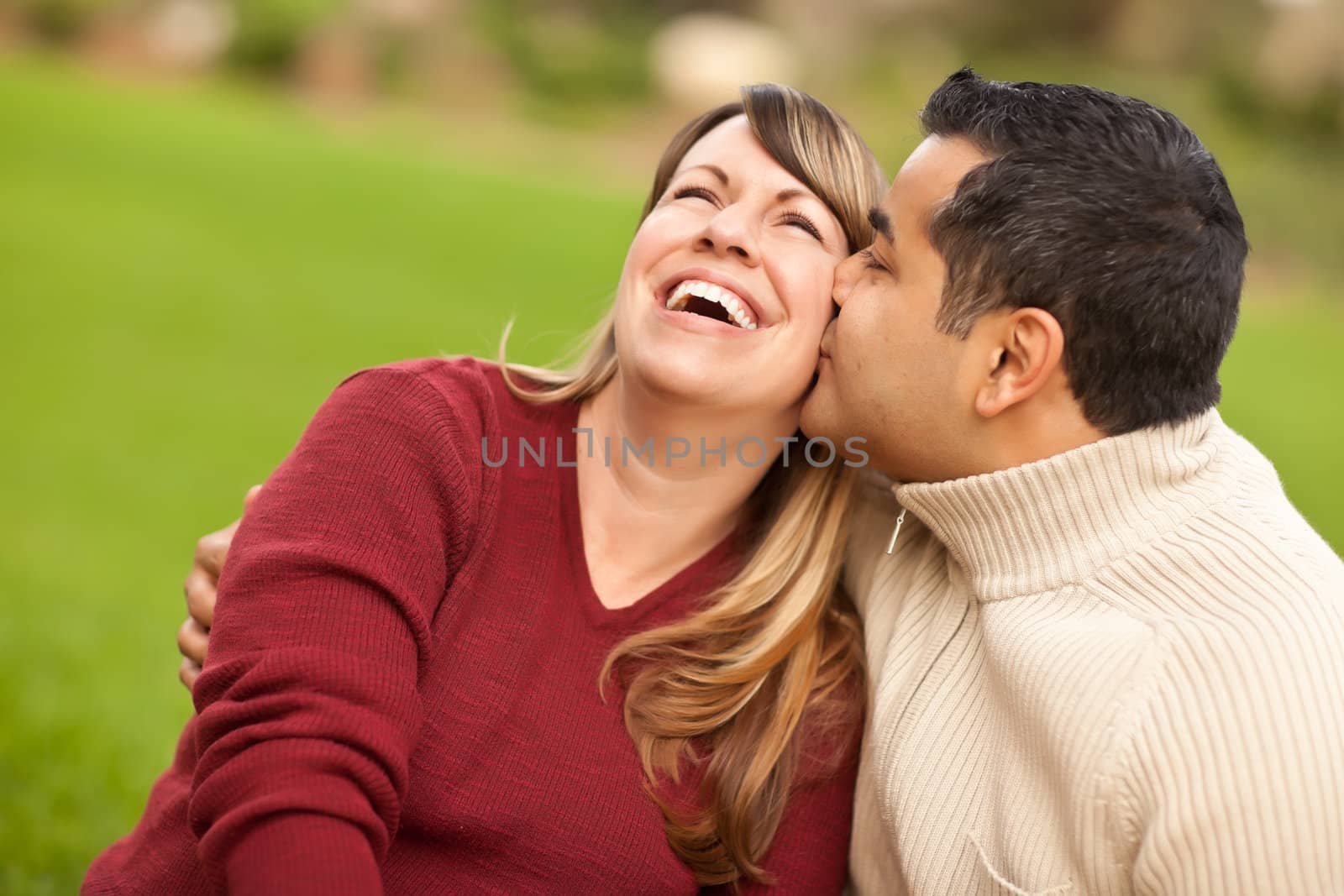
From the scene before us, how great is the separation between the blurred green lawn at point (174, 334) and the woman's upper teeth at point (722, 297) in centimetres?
87

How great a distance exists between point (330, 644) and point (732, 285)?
2.66 feet

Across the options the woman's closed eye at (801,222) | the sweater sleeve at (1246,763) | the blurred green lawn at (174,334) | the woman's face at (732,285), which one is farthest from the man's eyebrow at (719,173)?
the sweater sleeve at (1246,763)

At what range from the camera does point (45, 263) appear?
796cm

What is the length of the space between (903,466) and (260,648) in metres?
0.94

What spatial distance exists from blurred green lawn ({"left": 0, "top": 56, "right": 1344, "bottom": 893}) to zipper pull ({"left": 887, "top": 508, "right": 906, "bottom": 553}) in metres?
1.01

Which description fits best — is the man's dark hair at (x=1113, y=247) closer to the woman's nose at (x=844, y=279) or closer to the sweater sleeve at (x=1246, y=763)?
the woman's nose at (x=844, y=279)

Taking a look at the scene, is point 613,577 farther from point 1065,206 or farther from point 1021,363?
point 1065,206

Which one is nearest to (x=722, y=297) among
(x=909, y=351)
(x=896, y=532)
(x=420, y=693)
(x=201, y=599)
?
(x=909, y=351)

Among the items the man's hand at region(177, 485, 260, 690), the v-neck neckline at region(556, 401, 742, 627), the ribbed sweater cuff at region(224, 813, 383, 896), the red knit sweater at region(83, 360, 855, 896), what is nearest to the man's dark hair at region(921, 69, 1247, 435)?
the v-neck neckline at region(556, 401, 742, 627)

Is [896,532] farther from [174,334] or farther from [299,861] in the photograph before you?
[174,334]

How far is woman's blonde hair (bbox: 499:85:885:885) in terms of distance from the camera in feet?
6.04

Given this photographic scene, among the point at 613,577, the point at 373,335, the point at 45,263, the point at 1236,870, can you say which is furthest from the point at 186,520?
the point at 1236,870

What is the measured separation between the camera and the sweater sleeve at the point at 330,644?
141 centimetres

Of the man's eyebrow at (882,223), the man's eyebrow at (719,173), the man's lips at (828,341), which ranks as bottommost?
the man's lips at (828,341)
